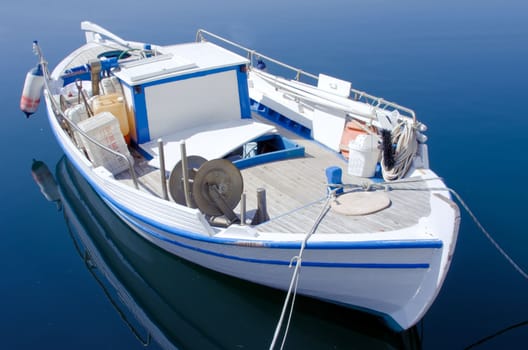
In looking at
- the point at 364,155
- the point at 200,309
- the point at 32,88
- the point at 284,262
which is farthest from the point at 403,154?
the point at 32,88

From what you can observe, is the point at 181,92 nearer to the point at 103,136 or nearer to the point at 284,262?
the point at 103,136

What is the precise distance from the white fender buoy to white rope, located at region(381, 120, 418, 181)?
9.86 metres

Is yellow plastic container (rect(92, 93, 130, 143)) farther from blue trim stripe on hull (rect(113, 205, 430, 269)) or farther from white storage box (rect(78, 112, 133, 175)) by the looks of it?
blue trim stripe on hull (rect(113, 205, 430, 269))

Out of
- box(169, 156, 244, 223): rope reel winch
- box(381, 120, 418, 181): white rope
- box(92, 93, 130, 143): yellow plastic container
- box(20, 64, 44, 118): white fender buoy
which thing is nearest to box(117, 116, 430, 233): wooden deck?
box(381, 120, 418, 181): white rope

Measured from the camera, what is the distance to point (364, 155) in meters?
8.69

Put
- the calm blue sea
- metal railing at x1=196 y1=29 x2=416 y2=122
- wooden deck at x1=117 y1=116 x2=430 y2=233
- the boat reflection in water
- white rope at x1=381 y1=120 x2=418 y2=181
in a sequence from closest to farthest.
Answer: wooden deck at x1=117 y1=116 x2=430 y2=233 → the boat reflection in water → the calm blue sea → white rope at x1=381 y1=120 x2=418 y2=181 → metal railing at x1=196 y1=29 x2=416 y2=122

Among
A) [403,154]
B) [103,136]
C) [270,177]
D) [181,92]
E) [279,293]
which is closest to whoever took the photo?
[403,154]

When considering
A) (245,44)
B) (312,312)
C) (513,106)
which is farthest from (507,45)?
(312,312)

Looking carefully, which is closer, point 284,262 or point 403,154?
point 284,262

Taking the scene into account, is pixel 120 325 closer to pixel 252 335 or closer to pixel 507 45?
pixel 252 335

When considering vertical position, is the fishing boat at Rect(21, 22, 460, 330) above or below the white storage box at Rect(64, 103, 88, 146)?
below

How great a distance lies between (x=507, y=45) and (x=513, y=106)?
266 inches

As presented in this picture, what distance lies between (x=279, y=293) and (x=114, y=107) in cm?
488

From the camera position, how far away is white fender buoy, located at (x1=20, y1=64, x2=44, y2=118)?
537 inches
